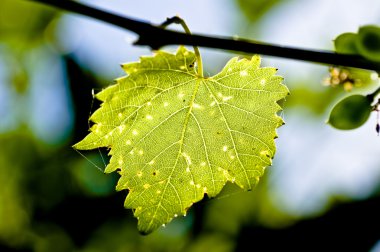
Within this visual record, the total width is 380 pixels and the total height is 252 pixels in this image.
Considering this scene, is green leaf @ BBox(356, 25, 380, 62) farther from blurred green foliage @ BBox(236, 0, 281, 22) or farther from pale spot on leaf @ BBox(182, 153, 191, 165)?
blurred green foliage @ BBox(236, 0, 281, 22)

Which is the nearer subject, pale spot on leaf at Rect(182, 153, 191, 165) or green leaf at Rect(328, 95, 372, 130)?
green leaf at Rect(328, 95, 372, 130)

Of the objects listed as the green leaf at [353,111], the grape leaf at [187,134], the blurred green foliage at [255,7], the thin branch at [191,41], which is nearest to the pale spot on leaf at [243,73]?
the grape leaf at [187,134]

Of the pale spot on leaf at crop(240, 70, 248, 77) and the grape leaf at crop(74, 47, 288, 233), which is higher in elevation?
the pale spot on leaf at crop(240, 70, 248, 77)

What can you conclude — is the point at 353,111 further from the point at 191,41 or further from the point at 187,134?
the point at 191,41

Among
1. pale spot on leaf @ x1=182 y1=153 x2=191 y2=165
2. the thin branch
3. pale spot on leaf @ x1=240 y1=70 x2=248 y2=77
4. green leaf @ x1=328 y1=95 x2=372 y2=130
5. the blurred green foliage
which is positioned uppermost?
the thin branch

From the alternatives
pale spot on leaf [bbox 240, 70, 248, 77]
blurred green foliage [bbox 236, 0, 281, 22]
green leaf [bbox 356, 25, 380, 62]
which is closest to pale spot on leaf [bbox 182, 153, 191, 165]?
pale spot on leaf [bbox 240, 70, 248, 77]

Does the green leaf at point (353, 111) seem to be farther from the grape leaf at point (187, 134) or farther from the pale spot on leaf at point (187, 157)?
the pale spot on leaf at point (187, 157)
